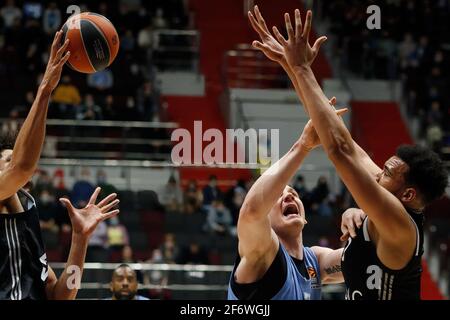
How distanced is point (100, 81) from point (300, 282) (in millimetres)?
9580

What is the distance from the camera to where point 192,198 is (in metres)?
Answer: 11.3

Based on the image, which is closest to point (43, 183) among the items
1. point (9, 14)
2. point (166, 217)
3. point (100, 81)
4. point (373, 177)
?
Result: point (166, 217)

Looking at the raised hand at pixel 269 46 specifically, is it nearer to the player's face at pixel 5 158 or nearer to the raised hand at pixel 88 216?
the raised hand at pixel 88 216

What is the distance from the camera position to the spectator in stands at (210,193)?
37.1 feet

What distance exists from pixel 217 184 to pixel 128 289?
16.8 feet

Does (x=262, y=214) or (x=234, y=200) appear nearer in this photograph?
(x=262, y=214)

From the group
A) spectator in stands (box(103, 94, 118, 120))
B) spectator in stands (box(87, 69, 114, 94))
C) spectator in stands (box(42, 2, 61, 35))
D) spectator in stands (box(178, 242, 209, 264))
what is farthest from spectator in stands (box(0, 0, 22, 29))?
spectator in stands (box(178, 242, 209, 264))

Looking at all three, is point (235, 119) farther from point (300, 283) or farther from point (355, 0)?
point (300, 283)

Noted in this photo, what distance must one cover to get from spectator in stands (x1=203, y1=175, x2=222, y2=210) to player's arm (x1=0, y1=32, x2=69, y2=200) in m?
7.34

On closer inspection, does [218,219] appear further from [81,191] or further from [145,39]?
[145,39]

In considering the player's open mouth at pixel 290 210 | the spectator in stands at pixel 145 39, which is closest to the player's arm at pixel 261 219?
the player's open mouth at pixel 290 210

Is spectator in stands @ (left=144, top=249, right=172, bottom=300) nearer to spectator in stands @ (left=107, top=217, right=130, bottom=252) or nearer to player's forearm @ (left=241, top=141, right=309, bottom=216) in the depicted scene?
spectator in stands @ (left=107, top=217, right=130, bottom=252)

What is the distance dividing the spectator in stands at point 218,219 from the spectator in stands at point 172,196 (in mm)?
371

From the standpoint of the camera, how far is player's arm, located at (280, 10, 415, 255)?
373 cm
